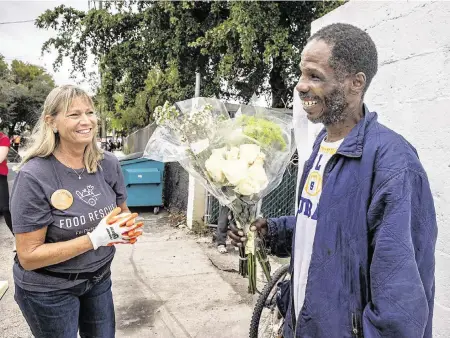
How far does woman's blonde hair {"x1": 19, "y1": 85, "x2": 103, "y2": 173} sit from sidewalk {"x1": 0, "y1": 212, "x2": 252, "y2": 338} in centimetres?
208

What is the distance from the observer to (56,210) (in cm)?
190

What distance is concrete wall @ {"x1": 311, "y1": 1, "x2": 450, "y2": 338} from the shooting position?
2.08 metres

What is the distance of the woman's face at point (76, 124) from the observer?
6.64 feet

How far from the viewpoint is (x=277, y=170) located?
6.69 feet

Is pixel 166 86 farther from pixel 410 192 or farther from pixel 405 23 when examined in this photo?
pixel 410 192

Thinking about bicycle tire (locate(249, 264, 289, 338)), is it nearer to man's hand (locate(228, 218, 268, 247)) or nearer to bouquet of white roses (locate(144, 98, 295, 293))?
bouquet of white roses (locate(144, 98, 295, 293))

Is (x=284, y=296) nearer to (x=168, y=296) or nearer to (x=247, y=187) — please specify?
(x=247, y=187)

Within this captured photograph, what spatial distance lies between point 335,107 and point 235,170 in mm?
555

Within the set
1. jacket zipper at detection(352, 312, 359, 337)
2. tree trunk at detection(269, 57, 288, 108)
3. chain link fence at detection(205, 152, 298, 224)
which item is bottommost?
chain link fence at detection(205, 152, 298, 224)

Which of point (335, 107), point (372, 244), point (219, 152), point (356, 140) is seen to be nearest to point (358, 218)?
point (372, 244)

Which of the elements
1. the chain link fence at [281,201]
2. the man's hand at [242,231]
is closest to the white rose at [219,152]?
the man's hand at [242,231]

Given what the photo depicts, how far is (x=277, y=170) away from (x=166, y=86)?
530 inches

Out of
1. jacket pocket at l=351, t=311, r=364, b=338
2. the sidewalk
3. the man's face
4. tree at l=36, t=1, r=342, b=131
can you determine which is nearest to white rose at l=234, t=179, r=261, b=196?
the man's face

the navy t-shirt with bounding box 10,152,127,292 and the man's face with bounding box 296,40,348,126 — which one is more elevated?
the man's face with bounding box 296,40,348,126
